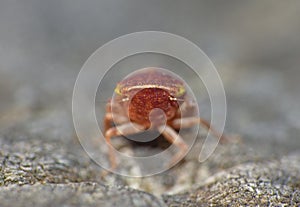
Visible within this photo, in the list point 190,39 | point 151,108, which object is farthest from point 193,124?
point 190,39

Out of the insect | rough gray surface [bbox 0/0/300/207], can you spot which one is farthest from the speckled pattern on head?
rough gray surface [bbox 0/0/300/207]

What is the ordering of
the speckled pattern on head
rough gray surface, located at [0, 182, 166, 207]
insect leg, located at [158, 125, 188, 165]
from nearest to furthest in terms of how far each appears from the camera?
rough gray surface, located at [0, 182, 166, 207] → the speckled pattern on head → insect leg, located at [158, 125, 188, 165]

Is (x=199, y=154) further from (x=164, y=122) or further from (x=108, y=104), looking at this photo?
(x=108, y=104)

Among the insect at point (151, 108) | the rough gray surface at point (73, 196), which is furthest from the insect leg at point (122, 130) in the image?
the rough gray surface at point (73, 196)

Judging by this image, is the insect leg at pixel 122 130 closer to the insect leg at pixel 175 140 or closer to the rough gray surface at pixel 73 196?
the insect leg at pixel 175 140

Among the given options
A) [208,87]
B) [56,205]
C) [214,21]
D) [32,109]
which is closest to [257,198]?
[56,205]

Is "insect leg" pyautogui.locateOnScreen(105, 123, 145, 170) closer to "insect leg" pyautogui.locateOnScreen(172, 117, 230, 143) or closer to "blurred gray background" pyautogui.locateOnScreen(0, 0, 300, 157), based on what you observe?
"insect leg" pyautogui.locateOnScreen(172, 117, 230, 143)

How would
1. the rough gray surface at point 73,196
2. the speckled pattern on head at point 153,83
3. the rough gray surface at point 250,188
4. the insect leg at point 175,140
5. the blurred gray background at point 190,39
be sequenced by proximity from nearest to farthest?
the rough gray surface at point 73,196
the rough gray surface at point 250,188
the speckled pattern on head at point 153,83
the insect leg at point 175,140
the blurred gray background at point 190,39
